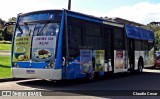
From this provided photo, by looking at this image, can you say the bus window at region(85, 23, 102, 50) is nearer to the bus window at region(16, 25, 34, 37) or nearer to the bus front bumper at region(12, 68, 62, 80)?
the bus window at region(16, 25, 34, 37)

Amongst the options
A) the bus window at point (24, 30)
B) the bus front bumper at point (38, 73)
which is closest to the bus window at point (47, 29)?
the bus window at point (24, 30)

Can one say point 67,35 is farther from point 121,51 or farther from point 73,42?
point 121,51

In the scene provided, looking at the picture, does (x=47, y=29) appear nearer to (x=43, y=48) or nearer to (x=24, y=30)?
(x=43, y=48)

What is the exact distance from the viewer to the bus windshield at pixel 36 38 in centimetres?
1393

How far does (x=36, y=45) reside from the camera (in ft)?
46.4

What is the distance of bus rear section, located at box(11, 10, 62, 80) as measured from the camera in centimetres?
1382

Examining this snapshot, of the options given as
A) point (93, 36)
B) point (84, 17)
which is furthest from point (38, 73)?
point (93, 36)

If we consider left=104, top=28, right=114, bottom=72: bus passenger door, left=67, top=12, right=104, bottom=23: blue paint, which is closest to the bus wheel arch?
left=104, top=28, right=114, bottom=72: bus passenger door

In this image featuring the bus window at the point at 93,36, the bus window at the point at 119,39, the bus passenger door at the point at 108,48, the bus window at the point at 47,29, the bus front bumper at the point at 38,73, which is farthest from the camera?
the bus window at the point at 119,39

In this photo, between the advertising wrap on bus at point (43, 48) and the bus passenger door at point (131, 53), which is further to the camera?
the bus passenger door at point (131, 53)

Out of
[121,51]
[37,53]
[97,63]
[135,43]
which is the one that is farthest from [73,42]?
[135,43]

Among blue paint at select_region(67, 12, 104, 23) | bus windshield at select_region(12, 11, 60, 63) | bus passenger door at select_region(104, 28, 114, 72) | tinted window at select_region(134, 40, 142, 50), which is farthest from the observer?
tinted window at select_region(134, 40, 142, 50)

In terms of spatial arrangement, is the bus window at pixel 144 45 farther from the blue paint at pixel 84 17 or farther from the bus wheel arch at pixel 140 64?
the blue paint at pixel 84 17

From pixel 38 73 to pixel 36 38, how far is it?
1.42m
